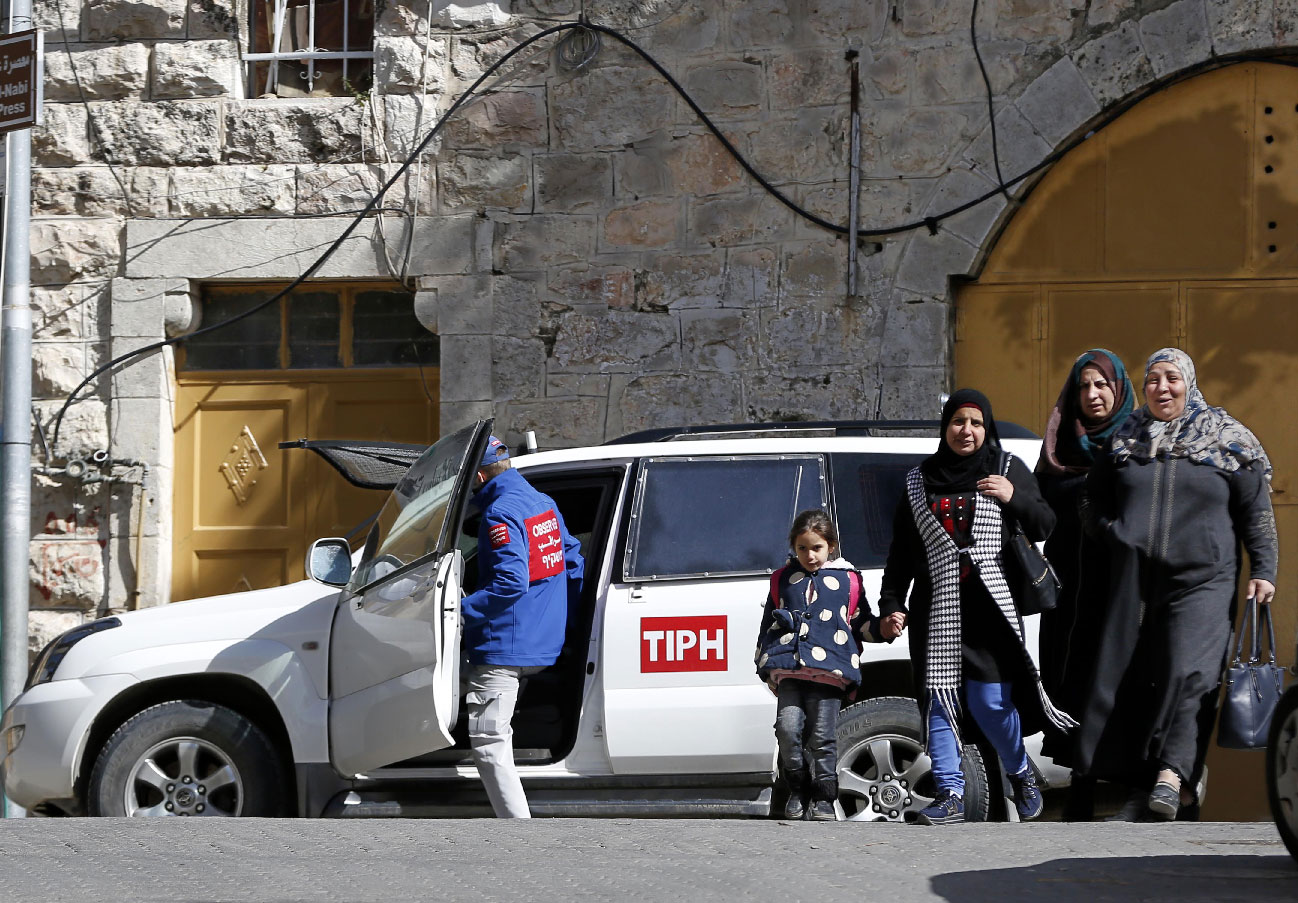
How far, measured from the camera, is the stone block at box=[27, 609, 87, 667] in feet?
33.0

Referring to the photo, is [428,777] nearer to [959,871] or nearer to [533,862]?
[533,862]

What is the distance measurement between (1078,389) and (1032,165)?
384cm

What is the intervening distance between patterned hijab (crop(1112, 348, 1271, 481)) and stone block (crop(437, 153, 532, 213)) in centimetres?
514

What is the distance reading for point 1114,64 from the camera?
943 centimetres

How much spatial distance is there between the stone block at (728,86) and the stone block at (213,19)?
291 centimetres

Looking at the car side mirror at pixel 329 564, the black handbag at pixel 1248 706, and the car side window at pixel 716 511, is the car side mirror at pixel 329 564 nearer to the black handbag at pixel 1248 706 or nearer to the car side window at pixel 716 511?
the car side window at pixel 716 511

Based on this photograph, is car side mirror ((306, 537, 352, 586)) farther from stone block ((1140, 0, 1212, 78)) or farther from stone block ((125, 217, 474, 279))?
stone block ((1140, 0, 1212, 78))

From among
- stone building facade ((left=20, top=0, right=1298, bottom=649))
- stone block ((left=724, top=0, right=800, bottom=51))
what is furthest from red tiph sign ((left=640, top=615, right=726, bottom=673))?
stone block ((left=724, top=0, right=800, bottom=51))

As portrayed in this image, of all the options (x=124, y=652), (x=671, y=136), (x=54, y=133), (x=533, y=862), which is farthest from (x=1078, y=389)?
(x=54, y=133)

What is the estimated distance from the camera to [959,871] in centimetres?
439

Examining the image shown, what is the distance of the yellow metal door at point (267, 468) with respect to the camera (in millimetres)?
10258

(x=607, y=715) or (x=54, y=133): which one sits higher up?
(x=54, y=133)

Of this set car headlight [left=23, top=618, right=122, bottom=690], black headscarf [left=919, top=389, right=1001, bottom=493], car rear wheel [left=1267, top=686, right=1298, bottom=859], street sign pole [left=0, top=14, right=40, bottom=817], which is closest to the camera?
car rear wheel [left=1267, top=686, right=1298, bottom=859]

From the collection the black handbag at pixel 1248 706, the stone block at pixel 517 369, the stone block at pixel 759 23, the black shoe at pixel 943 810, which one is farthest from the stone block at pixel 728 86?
the black handbag at pixel 1248 706
